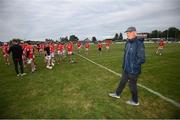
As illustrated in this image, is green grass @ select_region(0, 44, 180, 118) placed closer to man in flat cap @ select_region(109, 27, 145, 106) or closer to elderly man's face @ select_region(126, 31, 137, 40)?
man in flat cap @ select_region(109, 27, 145, 106)

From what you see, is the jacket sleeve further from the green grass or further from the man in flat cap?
the green grass

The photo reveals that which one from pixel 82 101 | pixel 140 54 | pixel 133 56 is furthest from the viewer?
pixel 82 101

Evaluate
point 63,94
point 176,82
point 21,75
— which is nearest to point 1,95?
point 63,94

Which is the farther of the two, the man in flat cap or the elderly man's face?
the elderly man's face

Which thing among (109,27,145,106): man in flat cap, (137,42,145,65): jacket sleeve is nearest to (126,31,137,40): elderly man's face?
(109,27,145,106): man in flat cap

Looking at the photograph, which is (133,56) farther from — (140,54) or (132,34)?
(132,34)

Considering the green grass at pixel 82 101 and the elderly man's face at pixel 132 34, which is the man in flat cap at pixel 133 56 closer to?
the elderly man's face at pixel 132 34

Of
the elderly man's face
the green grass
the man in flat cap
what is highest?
the elderly man's face

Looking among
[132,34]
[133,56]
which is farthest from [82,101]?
[132,34]

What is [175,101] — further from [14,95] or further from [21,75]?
[21,75]

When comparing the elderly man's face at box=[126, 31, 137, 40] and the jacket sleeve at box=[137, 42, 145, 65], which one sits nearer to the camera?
the jacket sleeve at box=[137, 42, 145, 65]

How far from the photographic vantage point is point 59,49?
20.3 m

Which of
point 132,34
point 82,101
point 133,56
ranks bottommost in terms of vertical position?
point 82,101

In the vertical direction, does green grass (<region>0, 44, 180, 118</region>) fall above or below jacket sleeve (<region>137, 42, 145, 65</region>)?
below
